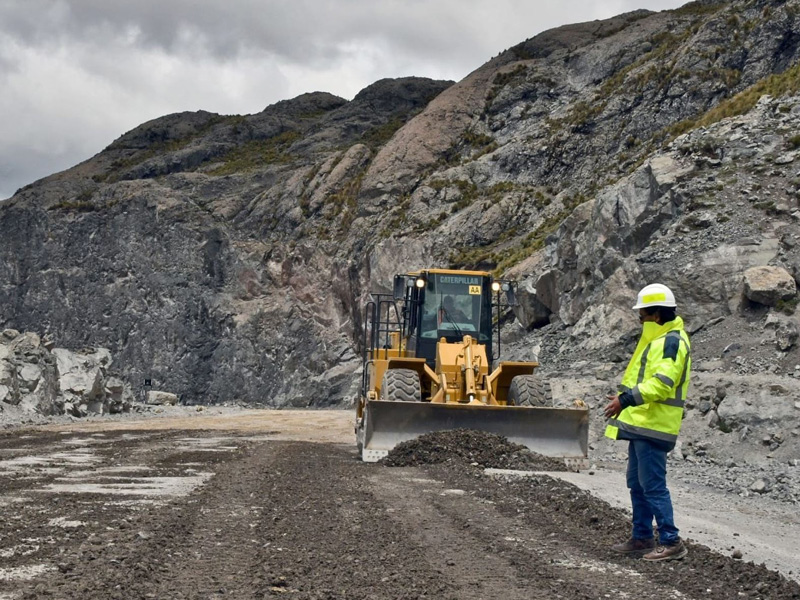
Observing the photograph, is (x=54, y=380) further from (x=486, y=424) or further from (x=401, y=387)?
(x=486, y=424)

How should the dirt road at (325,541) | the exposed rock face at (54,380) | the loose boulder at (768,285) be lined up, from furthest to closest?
the exposed rock face at (54,380), the loose boulder at (768,285), the dirt road at (325,541)

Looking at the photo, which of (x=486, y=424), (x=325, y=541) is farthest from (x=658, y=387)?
(x=486, y=424)

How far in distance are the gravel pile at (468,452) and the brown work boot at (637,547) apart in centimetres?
590

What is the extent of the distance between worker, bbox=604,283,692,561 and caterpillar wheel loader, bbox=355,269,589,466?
6747 mm

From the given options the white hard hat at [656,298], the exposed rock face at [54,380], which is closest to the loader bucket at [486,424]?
the white hard hat at [656,298]

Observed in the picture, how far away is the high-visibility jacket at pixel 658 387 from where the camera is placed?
5.80m

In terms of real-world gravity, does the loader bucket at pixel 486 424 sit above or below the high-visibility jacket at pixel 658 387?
below

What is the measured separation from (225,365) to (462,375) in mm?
52441

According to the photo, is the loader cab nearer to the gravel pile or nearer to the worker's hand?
the gravel pile

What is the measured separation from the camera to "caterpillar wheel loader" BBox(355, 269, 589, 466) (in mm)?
12844

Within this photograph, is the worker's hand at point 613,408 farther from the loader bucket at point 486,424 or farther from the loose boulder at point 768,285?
the loose boulder at point 768,285

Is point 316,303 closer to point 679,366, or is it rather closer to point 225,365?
point 225,365

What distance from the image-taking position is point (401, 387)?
1335 cm

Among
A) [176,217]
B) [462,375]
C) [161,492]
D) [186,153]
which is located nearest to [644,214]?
[462,375]
